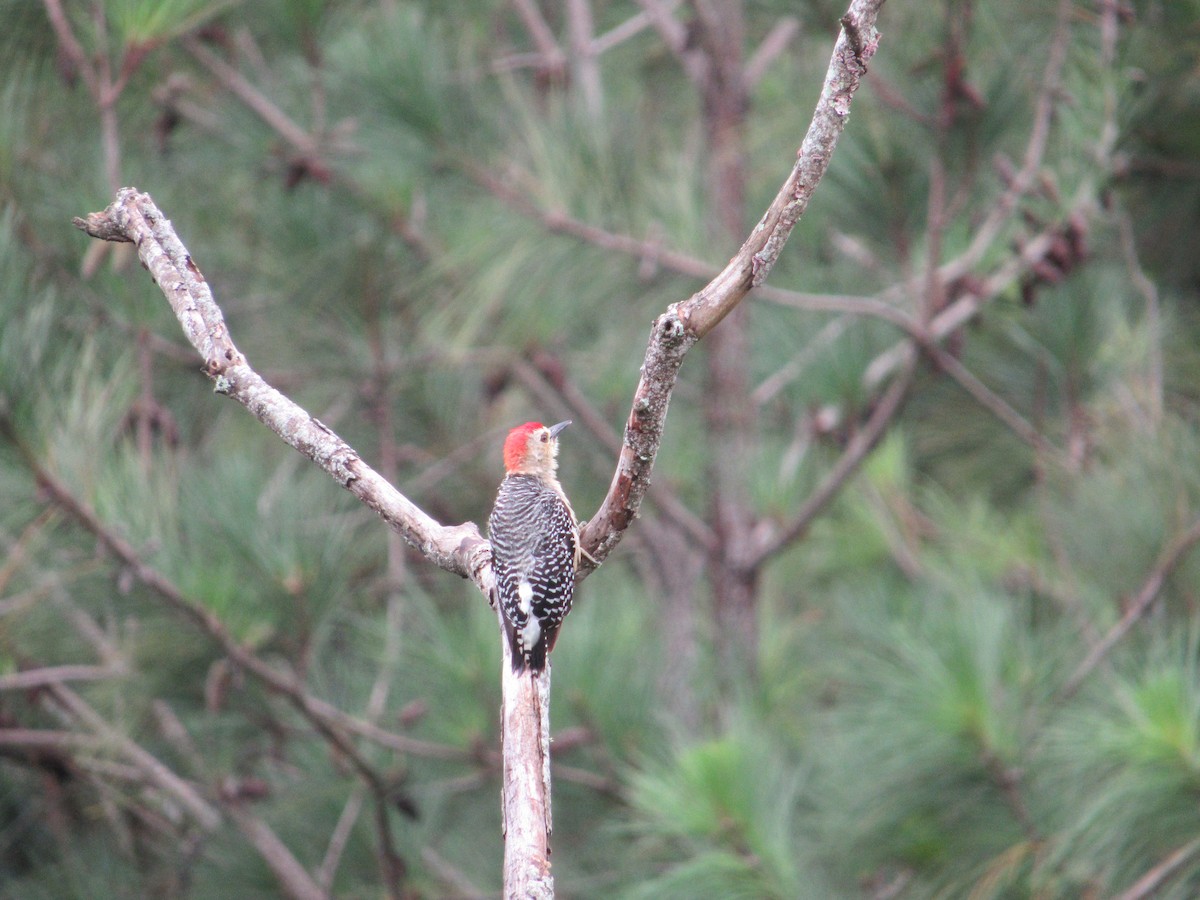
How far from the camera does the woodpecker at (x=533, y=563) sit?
8.99 ft

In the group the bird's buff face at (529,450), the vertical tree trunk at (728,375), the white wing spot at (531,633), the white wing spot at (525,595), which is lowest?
the white wing spot at (531,633)

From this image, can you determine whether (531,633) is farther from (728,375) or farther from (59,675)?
(728,375)

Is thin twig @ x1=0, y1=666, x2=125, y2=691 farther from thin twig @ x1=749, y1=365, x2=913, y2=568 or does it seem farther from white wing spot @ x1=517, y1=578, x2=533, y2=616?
thin twig @ x1=749, y1=365, x2=913, y2=568

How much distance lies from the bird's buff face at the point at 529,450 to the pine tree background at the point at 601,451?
14.7 inches

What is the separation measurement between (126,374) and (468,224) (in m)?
1.11

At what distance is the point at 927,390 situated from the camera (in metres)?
5.08

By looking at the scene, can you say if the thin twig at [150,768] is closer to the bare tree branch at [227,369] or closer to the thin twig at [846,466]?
the bare tree branch at [227,369]

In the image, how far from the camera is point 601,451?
500 cm

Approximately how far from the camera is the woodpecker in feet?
8.99

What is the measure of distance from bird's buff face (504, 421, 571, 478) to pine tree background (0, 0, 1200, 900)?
1.22 feet

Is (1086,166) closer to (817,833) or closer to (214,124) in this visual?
(817,833)

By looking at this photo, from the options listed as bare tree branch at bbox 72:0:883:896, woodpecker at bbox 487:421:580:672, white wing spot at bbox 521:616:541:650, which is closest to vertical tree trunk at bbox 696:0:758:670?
woodpecker at bbox 487:421:580:672

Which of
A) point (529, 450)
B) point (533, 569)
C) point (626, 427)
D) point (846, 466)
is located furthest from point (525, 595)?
point (846, 466)

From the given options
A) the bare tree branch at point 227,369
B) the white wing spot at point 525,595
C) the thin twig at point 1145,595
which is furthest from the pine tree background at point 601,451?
the bare tree branch at point 227,369
